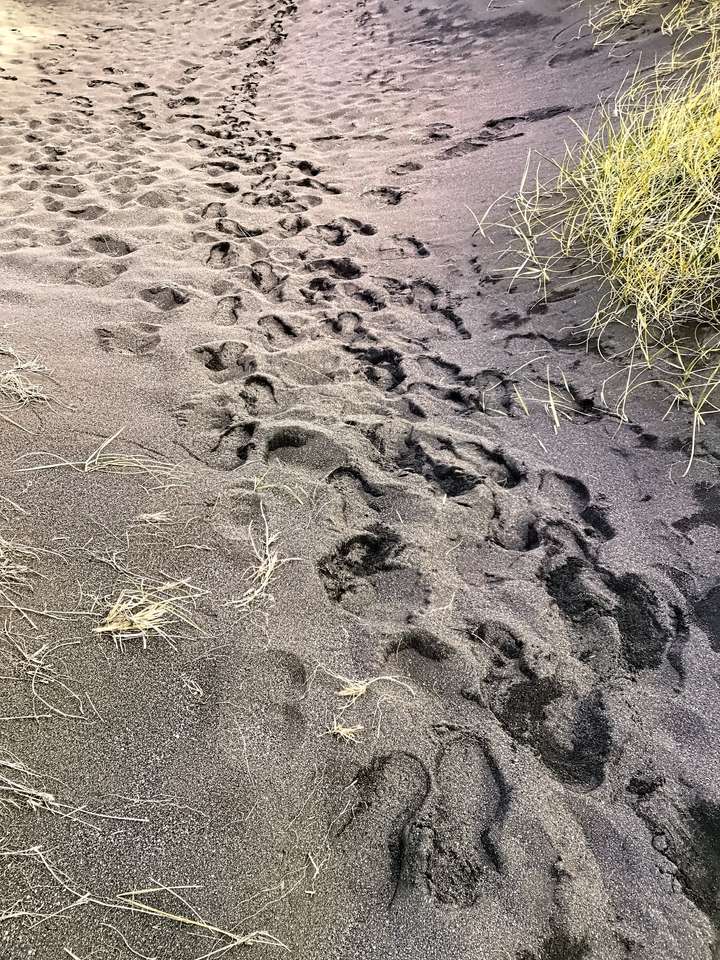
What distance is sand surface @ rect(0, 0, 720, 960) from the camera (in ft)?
3.71

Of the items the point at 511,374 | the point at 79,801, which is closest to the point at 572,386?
the point at 511,374

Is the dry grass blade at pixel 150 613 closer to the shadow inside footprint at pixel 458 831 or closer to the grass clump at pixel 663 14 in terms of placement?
the shadow inside footprint at pixel 458 831

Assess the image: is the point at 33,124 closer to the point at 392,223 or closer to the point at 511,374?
the point at 392,223

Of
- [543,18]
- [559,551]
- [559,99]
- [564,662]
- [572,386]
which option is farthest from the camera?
[543,18]

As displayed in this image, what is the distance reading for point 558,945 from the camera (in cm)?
110

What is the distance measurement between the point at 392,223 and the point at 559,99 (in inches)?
64.2

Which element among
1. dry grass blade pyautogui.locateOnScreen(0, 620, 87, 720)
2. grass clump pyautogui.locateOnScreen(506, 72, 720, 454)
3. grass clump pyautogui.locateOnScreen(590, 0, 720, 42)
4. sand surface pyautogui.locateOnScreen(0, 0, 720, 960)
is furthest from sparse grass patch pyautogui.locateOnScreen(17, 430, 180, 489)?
grass clump pyautogui.locateOnScreen(590, 0, 720, 42)

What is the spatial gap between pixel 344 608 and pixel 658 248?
6.36ft

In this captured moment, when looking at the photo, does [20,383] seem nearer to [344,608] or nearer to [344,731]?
[344,608]

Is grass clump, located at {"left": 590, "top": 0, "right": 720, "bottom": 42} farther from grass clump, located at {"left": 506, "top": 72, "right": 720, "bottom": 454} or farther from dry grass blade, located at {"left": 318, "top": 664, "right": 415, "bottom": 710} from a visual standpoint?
dry grass blade, located at {"left": 318, "top": 664, "right": 415, "bottom": 710}

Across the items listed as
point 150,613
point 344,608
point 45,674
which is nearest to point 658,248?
point 344,608

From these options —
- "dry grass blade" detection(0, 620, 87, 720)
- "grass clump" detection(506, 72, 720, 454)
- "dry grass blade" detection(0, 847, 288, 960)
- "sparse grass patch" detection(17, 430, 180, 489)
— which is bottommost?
"dry grass blade" detection(0, 847, 288, 960)

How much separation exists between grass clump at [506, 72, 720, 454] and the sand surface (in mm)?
137

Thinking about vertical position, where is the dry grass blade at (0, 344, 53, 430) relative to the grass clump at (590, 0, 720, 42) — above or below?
below
